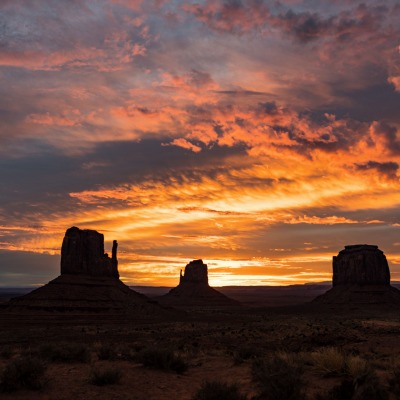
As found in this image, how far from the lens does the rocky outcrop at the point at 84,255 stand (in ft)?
327

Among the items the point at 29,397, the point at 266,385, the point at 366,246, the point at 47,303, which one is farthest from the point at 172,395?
the point at 366,246

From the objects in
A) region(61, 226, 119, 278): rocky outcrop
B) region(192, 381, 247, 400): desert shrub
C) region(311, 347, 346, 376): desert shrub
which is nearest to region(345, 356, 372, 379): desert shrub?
region(311, 347, 346, 376): desert shrub

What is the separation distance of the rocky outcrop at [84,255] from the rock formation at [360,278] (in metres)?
62.1

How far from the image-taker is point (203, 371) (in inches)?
709

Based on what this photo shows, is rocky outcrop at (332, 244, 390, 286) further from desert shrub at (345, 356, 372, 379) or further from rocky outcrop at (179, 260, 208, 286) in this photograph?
desert shrub at (345, 356, 372, 379)

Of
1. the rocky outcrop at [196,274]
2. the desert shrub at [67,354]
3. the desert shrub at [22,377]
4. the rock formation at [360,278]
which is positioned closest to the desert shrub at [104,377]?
the desert shrub at [22,377]

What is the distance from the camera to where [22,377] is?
13359mm

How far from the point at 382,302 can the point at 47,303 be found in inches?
3210

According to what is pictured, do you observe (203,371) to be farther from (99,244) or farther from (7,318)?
(99,244)

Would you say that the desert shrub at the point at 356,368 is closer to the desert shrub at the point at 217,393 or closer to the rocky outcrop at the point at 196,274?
the desert shrub at the point at 217,393

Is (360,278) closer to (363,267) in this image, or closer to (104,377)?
(363,267)

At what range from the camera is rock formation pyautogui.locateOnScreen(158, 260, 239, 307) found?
488 ft

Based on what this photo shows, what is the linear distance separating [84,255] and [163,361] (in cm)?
8830

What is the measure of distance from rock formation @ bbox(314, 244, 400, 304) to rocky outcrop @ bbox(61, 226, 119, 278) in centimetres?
6206
